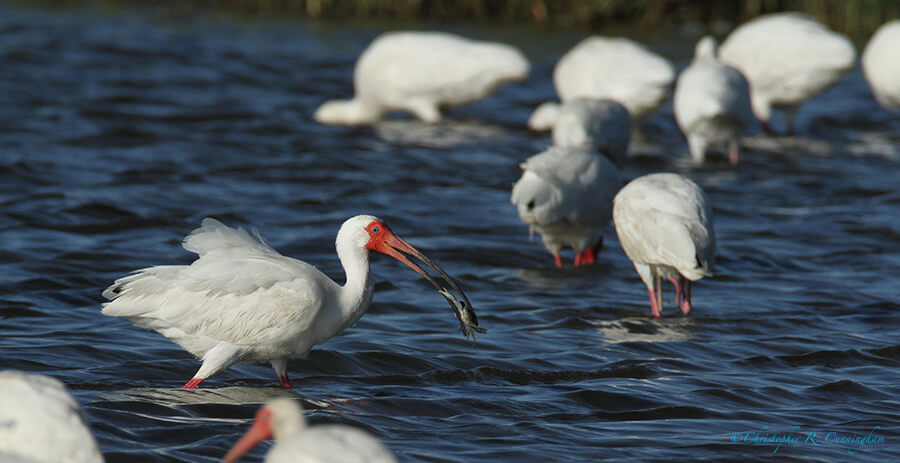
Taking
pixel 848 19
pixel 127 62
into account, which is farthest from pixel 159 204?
pixel 848 19

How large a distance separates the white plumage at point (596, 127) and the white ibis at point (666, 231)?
2.58 meters

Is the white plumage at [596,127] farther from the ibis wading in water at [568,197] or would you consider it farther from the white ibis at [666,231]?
the white ibis at [666,231]

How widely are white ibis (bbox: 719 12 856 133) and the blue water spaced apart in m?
0.52

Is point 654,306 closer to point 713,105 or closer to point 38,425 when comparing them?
point 713,105

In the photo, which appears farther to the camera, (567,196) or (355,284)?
(567,196)

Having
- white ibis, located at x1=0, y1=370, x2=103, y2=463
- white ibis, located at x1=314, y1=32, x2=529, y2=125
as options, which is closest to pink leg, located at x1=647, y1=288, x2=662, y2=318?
white ibis, located at x1=0, y1=370, x2=103, y2=463

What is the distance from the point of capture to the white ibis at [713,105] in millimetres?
12297

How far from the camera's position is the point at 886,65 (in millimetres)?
14438

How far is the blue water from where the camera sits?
610 cm

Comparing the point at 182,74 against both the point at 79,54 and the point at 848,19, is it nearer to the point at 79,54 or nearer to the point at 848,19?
the point at 79,54

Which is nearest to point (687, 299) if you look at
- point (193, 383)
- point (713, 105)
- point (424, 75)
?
point (193, 383)

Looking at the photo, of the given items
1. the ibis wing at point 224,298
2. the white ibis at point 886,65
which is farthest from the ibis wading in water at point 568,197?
the white ibis at point 886,65

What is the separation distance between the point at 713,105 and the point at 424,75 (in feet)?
10.9

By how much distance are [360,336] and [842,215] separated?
535 cm
